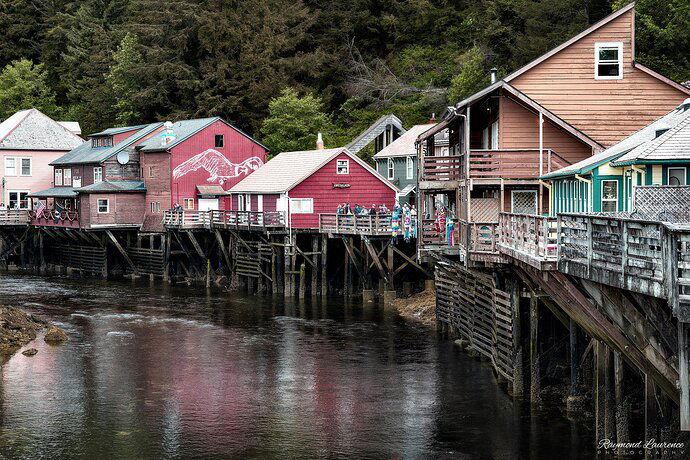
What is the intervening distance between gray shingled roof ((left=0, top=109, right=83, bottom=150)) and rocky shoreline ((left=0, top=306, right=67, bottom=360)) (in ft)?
130

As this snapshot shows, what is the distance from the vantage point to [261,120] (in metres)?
81.0

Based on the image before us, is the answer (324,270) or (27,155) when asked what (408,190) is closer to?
(324,270)

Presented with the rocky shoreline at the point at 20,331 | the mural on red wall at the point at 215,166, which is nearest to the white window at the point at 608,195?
the rocky shoreline at the point at 20,331

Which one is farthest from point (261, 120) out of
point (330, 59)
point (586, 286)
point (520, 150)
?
point (586, 286)

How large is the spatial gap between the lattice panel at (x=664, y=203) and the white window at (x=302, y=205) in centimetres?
3353

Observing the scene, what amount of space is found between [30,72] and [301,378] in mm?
78166

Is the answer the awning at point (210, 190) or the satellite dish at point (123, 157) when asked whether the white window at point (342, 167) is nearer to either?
the awning at point (210, 190)

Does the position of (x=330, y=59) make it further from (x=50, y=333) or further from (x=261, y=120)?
(x=50, y=333)

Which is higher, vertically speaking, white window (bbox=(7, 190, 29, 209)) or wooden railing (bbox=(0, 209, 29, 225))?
white window (bbox=(7, 190, 29, 209))

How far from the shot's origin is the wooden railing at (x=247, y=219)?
171ft

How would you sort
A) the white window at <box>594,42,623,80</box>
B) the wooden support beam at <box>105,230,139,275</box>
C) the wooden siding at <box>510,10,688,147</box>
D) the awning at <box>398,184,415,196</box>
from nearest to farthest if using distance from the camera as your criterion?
the wooden siding at <box>510,10,688,147</box> < the white window at <box>594,42,623,80</box> < the awning at <box>398,184,415,196</box> < the wooden support beam at <box>105,230,139,275</box>

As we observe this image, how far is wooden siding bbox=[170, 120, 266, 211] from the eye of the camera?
6194 cm

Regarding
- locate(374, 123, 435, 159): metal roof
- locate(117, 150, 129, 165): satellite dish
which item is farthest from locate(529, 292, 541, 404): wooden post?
locate(117, 150, 129, 165): satellite dish

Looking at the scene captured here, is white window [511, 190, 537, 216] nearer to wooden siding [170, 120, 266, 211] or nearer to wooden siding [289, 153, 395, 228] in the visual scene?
wooden siding [289, 153, 395, 228]
